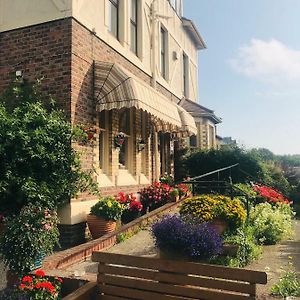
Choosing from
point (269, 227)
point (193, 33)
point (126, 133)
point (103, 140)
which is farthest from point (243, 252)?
point (193, 33)

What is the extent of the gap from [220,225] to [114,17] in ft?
23.8

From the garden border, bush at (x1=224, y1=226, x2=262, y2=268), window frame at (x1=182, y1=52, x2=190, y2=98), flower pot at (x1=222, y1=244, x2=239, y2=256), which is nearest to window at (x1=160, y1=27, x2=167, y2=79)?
window frame at (x1=182, y1=52, x2=190, y2=98)

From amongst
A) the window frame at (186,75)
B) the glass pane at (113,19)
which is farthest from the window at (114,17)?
the window frame at (186,75)

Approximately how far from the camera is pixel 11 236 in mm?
5160

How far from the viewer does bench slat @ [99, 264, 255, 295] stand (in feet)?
11.6

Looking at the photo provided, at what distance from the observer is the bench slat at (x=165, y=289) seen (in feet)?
12.1

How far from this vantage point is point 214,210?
6.59m

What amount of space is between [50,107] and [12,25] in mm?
2415

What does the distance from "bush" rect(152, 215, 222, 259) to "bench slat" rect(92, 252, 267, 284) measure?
25.1 inches

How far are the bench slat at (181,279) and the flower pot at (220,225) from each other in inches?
110

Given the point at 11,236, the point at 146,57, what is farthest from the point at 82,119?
the point at 146,57

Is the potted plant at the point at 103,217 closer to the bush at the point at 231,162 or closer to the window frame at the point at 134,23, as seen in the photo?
the window frame at the point at 134,23

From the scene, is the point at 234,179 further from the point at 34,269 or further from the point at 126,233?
the point at 34,269

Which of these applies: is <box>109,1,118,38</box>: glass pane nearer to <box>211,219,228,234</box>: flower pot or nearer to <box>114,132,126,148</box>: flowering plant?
<box>114,132,126,148</box>: flowering plant
